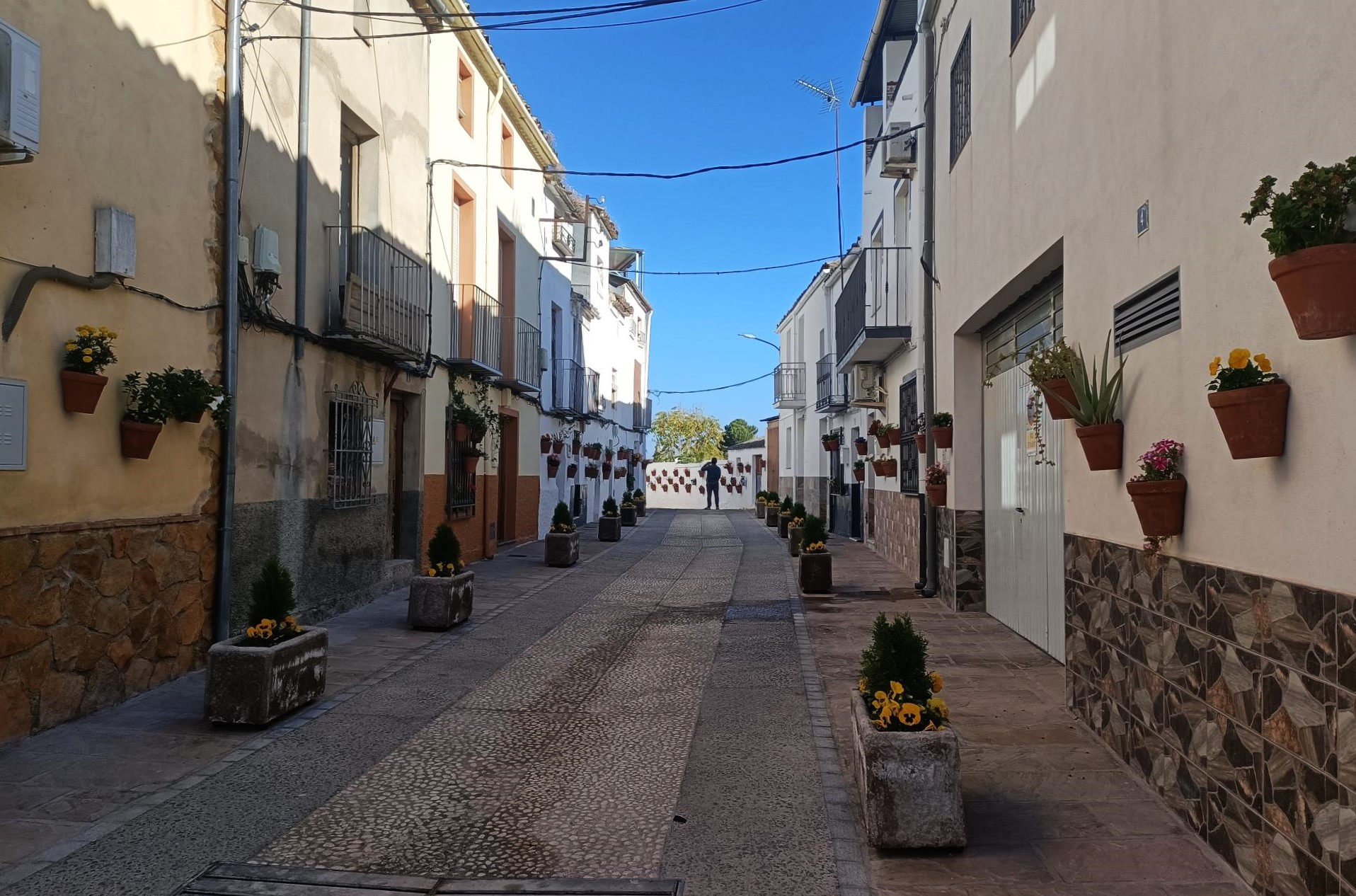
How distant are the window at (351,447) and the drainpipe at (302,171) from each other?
1.02 metres

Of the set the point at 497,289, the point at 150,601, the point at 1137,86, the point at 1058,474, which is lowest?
the point at 150,601

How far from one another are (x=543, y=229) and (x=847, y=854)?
671 inches

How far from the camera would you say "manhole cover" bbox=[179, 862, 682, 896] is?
3.53 metres

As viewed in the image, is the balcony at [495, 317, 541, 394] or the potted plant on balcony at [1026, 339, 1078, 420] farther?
the balcony at [495, 317, 541, 394]

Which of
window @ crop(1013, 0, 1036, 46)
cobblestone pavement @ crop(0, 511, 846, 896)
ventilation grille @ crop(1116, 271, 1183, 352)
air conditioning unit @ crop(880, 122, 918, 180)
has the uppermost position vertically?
air conditioning unit @ crop(880, 122, 918, 180)

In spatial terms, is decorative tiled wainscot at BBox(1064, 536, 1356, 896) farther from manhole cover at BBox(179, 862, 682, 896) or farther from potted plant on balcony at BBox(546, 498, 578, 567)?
potted plant on balcony at BBox(546, 498, 578, 567)

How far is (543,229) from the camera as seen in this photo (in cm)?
1953

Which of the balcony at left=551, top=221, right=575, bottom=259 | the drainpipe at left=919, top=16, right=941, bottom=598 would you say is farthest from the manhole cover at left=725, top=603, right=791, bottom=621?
the balcony at left=551, top=221, right=575, bottom=259

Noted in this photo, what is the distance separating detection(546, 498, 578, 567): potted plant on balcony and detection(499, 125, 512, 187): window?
5817 millimetres

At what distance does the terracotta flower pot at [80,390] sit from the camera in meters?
5.64

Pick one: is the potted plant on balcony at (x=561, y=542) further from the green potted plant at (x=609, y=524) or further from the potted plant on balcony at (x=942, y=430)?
the potted plant on balcony at (x=942, y=430)

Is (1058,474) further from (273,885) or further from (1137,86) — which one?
(273,885)

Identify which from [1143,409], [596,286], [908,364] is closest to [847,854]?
[1143,409]

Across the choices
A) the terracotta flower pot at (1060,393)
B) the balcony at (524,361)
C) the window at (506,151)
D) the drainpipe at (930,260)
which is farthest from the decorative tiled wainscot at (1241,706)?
the window at (506,151)
